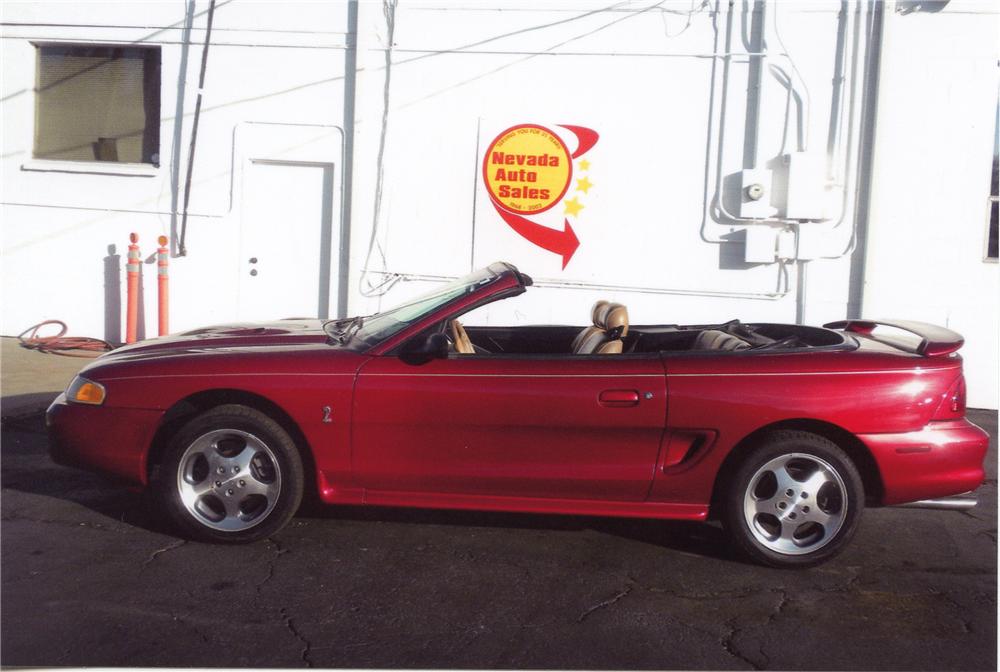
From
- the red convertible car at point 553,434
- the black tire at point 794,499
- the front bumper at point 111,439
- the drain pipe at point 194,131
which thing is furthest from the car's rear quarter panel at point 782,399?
the drain pipe at point 194,131

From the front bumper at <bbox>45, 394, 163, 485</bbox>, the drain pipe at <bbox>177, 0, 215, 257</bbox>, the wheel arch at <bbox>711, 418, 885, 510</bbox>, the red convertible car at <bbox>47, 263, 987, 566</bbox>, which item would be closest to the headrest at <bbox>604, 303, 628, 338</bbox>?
the red convertible car at <bbox>47, 263, 987, 566</bbox>

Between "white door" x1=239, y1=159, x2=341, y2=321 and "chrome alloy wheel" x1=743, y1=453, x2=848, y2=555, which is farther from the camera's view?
"white door" x1=239, y1=159, x2=341, y2=321

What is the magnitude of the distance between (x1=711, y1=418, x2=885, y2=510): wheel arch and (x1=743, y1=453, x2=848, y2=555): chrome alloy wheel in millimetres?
122

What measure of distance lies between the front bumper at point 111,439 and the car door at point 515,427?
3.44 ft

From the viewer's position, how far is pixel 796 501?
180 inches

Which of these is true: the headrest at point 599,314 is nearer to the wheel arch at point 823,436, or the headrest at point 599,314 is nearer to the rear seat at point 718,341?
the rear seat at point 718,341

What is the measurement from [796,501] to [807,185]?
5579 mm

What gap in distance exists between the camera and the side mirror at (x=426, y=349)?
4598 millimetres

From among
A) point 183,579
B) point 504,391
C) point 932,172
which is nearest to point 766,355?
point 504,391

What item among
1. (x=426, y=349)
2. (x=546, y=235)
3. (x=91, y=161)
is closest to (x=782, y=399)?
(x=426, y=349)

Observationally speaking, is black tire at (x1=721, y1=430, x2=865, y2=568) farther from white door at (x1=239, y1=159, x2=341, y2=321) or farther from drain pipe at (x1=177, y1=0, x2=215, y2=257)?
drain pipe at (x1=177, y1=0, x2=215, y2=257)

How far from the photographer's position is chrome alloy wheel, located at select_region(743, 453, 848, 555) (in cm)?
457

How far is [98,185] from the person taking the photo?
10750 mm

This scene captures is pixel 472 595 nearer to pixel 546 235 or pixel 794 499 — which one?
pixel 794 499
